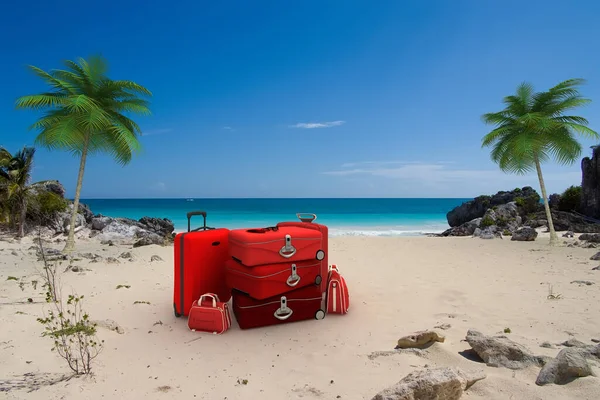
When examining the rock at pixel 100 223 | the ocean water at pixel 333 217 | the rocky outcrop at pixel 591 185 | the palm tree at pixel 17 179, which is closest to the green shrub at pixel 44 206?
the palm tree at pixel 17 179

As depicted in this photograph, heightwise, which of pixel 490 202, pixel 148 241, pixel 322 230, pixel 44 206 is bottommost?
pixel 148 241

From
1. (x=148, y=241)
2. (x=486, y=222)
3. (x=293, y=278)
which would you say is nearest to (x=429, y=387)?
(x=293, y=278)

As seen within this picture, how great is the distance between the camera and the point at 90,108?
408 inches

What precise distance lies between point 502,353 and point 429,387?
1.14 meters

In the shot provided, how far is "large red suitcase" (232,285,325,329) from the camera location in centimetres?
417

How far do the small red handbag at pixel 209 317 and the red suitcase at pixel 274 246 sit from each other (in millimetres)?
564

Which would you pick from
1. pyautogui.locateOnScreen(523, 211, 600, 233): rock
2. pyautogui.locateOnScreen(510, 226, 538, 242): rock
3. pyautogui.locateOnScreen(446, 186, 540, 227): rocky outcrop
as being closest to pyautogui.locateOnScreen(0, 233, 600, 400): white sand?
pyautogui.locateOnScreen(510, 226, 538, 242): rock

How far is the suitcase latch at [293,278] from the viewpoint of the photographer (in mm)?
4254

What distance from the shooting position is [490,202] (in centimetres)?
2377

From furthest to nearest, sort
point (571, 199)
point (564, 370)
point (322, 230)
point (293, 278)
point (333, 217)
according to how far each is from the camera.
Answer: point (333, 217), point (571, 199), point (322, 230), point (293, 278), point (564, 370)

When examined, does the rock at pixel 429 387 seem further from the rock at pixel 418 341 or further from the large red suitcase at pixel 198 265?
the large red suitcase at pixel 198 265

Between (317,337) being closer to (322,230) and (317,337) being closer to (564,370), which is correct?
(322,230)

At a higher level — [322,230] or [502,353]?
[322,230]

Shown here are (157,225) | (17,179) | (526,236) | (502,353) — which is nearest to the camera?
(502,353)
